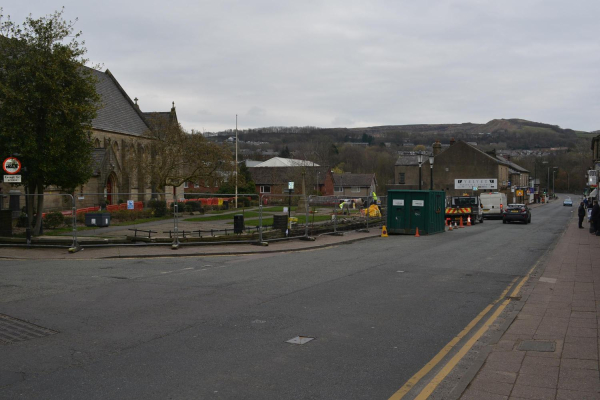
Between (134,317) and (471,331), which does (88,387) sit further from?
(471,331)

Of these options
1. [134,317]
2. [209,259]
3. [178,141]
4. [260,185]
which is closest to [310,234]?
[209,259]

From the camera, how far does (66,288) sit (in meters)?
11.3

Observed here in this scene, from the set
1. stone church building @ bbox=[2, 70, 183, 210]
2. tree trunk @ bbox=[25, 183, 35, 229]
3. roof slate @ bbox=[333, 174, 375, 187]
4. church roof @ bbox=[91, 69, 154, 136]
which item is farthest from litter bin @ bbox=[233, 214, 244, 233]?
roof slate @ bbox=[333, 174, 375, 187]

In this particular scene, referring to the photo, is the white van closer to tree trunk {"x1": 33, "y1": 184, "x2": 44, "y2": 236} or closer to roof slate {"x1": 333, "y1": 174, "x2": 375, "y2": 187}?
tree trunk {"x1": 33, "y1": 184, "x2": 44, "y2": 236}

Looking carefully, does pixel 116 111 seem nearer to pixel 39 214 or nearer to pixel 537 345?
pixel 39 214

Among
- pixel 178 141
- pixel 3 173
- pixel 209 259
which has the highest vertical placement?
pixel 178 141

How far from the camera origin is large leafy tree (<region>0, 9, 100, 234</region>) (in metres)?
20.6

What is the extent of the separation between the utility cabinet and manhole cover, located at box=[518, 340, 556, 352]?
20253mm

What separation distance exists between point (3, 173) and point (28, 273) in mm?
10486

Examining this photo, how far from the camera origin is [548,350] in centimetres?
683

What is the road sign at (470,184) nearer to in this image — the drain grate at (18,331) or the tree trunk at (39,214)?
the tree trunk at (39,214)

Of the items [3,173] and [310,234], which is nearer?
[3,173]

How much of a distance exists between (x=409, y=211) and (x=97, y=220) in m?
15.5

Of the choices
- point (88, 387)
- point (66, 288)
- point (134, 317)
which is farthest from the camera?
point (66, 288)
